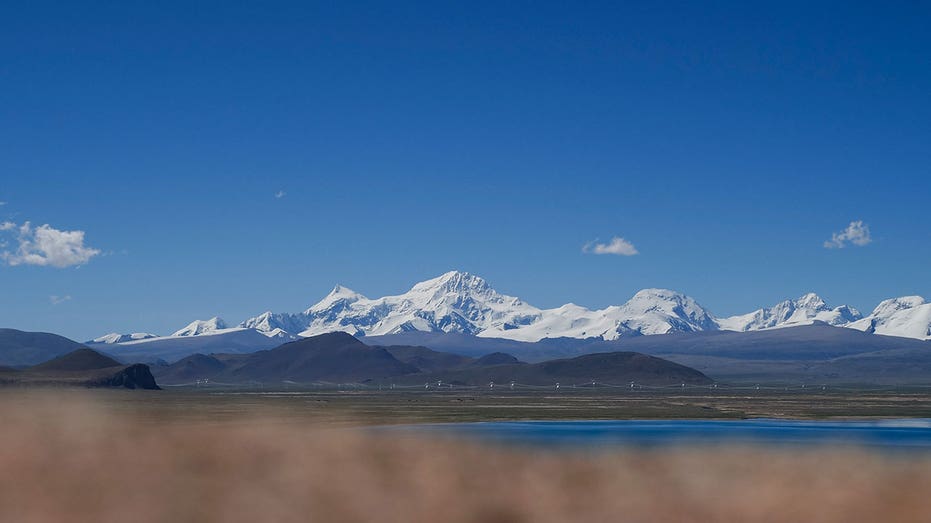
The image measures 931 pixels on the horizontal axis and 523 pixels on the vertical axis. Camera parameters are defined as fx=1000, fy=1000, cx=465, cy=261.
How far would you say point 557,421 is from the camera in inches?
3979

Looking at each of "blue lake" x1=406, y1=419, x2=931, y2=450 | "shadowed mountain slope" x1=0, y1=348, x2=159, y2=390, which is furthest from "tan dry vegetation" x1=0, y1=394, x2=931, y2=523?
"shadowed mountain slope" x1=0, y1=348, x2=159, y2=390

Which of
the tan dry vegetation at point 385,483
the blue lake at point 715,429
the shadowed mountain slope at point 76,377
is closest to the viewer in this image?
the tan dry vegetation at point 385,483

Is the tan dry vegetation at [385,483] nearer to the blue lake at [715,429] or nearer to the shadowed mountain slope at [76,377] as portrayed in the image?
the blue lake at [715,429]

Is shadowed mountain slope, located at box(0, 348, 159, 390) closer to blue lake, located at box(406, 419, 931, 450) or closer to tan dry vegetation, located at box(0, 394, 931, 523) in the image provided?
blue lake, located at box(406, 419, 931, 450)

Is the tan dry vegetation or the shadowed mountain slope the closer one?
the tan dry vegetation

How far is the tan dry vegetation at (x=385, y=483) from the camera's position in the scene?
14000 mm

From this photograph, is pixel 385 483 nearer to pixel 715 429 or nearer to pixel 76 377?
pixel 715 429

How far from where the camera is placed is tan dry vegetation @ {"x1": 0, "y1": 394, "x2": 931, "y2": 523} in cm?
1400

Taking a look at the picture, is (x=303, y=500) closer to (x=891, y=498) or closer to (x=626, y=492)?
(x=626, y=492)

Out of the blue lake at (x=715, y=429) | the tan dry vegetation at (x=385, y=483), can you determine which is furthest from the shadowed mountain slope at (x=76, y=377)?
the tan dry vegetation at (x=385, y=483)

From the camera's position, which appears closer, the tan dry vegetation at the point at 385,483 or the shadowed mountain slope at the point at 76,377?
the tan dry vegetation at the point at 385,483

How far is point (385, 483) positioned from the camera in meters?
15.5

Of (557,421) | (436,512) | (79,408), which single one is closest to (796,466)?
(436,512)

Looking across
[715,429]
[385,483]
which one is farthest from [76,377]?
[385,483]
